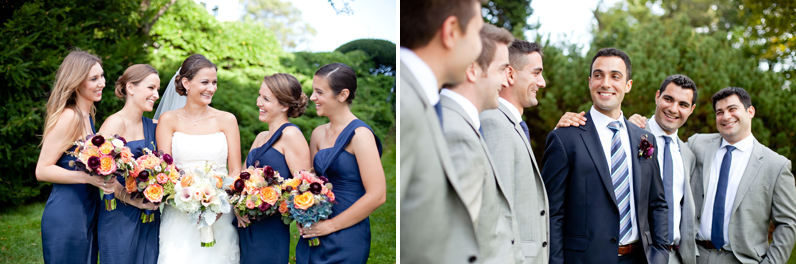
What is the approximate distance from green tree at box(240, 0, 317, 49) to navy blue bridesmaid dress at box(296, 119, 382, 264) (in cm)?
1139

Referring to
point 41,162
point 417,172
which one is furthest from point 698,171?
point 41,162

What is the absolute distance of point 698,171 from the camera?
193 inches

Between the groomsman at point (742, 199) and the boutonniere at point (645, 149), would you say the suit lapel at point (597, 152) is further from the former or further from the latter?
the groomsman at point (742, 199)

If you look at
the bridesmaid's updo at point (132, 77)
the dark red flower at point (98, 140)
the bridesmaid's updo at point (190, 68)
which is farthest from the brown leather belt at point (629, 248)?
the bridesmaid's updo at point (132, 77)

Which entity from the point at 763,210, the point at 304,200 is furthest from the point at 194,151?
the point at 763,210

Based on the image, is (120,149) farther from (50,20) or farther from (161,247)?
(50,20)

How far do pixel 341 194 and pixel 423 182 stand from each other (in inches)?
91.5

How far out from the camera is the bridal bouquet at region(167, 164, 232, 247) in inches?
150

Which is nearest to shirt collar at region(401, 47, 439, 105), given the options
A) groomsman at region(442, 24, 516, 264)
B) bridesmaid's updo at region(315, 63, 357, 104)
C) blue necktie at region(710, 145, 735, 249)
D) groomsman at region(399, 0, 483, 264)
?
groomsman at region(399, 0, 483, 264)

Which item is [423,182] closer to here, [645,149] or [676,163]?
[645,149]

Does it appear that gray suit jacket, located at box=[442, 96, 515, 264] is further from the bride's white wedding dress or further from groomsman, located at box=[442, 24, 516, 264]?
the bride's white wedding dress

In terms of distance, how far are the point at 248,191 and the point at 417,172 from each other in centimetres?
244

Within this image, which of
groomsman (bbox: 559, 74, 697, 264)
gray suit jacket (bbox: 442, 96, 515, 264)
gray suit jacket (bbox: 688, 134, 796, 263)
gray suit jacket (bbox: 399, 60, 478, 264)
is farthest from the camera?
gray suit jacket (bbox: 688, 134, 796, 263)

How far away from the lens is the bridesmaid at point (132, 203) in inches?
159
